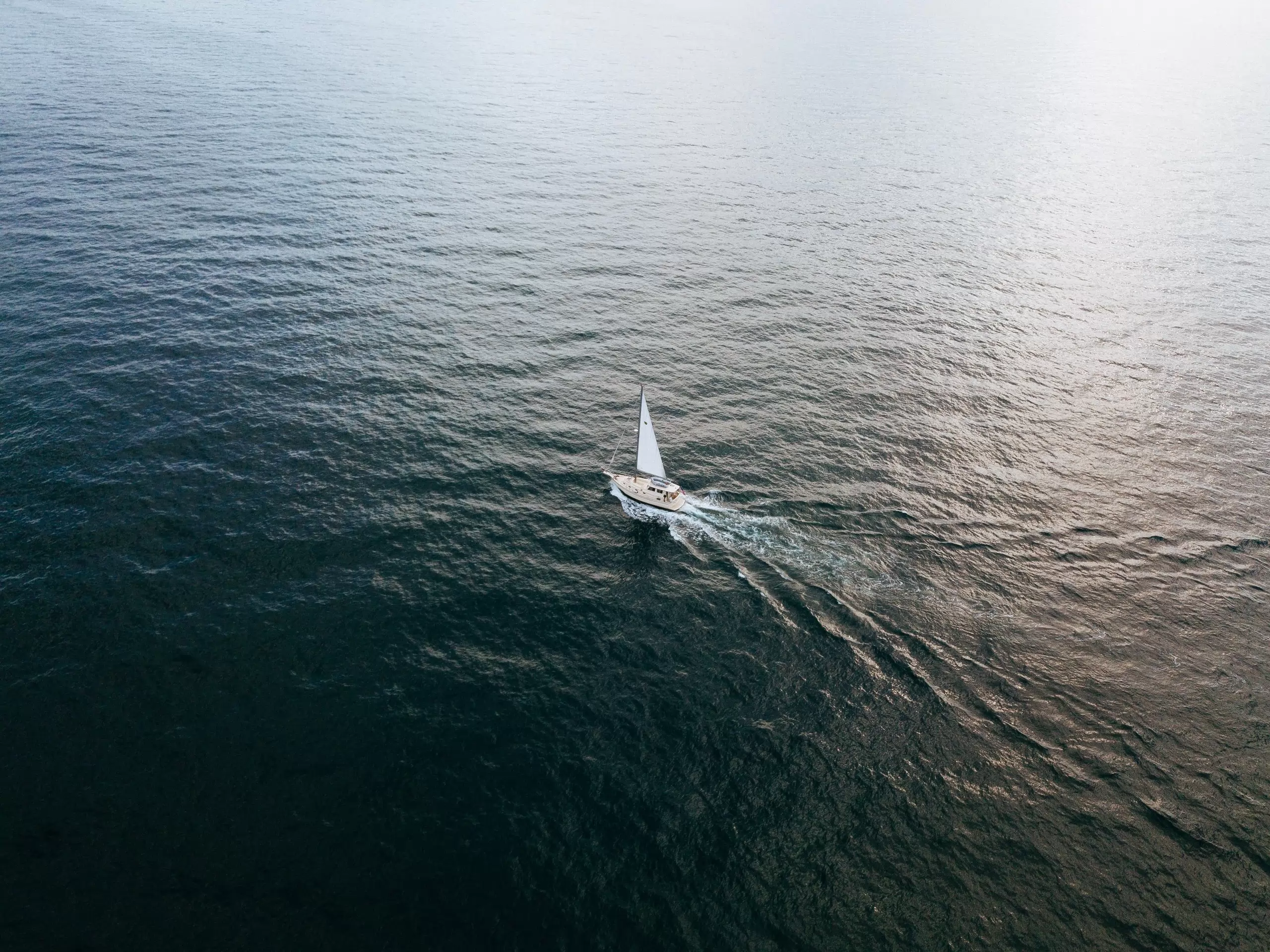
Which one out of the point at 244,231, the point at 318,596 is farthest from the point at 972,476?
the point at 244,231

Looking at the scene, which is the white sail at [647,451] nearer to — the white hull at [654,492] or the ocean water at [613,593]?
the white hull at [654,492]

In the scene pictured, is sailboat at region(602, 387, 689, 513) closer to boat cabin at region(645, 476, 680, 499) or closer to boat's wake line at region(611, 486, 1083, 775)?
boat cabin at region(645, 476, 680, 499)

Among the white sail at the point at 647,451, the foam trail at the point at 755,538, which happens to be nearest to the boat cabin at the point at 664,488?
the white sail at the point at 647,451

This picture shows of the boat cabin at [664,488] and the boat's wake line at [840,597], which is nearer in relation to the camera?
the boat's wake line at [840,597]

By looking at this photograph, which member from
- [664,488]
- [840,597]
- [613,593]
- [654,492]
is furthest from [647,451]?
[840,597]

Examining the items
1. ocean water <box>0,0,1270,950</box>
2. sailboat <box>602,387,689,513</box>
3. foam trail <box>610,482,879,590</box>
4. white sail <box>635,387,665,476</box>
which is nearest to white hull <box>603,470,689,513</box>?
sailboat <box>602,387,689,513</box>

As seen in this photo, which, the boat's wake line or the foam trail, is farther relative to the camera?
the foam trail
